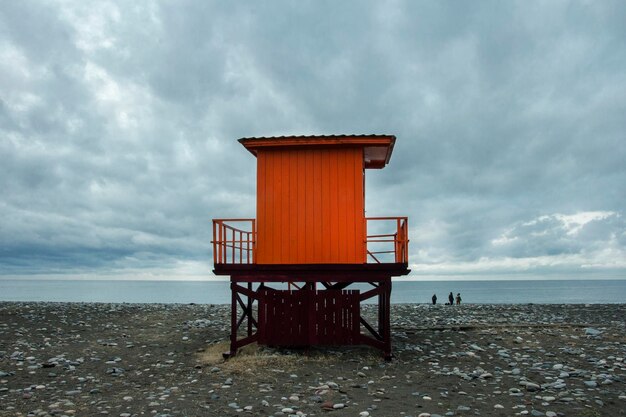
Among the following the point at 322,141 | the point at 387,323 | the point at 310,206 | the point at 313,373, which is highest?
the point at 322,141

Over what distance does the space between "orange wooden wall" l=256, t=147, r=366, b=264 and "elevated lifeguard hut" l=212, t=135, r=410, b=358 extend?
0.03m

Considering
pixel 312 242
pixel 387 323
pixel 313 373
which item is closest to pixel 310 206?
pixel 312 242

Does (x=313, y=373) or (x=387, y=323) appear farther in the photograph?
(x=387, y=323)

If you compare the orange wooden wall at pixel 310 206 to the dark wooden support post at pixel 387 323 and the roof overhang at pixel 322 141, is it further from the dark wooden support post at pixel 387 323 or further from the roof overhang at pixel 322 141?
the dark wooden support post at pixel 387 323

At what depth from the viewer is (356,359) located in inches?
666

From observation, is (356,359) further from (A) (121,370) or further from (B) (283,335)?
(A) (121,370)

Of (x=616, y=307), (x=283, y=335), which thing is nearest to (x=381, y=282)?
(x=283, y=335)

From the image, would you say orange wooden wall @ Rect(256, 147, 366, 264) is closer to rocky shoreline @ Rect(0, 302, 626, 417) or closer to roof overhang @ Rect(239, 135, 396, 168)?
roof overhang @ Rect(239, 135, 396, 168)

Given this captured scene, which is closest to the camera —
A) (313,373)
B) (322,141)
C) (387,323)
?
(313,373)

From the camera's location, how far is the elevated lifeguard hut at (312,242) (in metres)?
17.4

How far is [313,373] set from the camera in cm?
1497

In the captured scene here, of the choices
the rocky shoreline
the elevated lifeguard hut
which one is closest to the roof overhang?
the elevated lifeguard hut

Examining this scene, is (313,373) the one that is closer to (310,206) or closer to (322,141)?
(310,206)

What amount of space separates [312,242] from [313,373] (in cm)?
451
